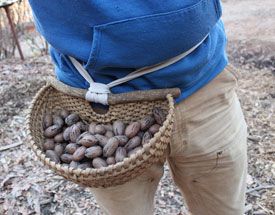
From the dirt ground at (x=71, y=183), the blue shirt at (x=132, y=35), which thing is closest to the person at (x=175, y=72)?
the blue shirt at (x=132, y=35)

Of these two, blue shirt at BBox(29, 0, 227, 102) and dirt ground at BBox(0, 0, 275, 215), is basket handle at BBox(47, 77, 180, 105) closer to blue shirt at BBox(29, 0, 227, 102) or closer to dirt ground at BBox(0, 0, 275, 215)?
blue shirt at BBox(29, 0, 227, 102)

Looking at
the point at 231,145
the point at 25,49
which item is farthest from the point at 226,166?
the point at 25,49

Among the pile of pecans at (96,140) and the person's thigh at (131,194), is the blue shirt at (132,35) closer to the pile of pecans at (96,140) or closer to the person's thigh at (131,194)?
the pile of pecans at (96,140)

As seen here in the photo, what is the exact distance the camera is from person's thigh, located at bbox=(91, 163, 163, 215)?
3.31 feet

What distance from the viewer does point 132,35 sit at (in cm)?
81

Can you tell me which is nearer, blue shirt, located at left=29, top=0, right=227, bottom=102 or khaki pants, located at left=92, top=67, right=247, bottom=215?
blue shirt, located at left=29, top=0, right=227, bottom=102

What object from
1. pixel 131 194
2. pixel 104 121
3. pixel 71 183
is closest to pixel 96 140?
pixel 104 121

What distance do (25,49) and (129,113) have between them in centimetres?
393

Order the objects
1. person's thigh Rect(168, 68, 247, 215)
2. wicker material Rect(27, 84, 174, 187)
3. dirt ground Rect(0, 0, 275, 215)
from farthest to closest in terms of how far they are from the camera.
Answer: dirt ground Rect(0, 0, 275, 215)
person's thigh Rect(168, 68, 247, 215)
wicker material Rect(27, 84, 174, 187)

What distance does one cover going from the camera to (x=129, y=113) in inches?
35.9

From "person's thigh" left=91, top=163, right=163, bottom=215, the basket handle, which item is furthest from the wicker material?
"person's thigh" left=91, top=163, right=163, bottom=215

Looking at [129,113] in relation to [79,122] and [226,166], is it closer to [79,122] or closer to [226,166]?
[79,122]

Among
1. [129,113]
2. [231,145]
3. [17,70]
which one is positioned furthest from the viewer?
[17,70]

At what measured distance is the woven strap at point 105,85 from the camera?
2.88 ft
